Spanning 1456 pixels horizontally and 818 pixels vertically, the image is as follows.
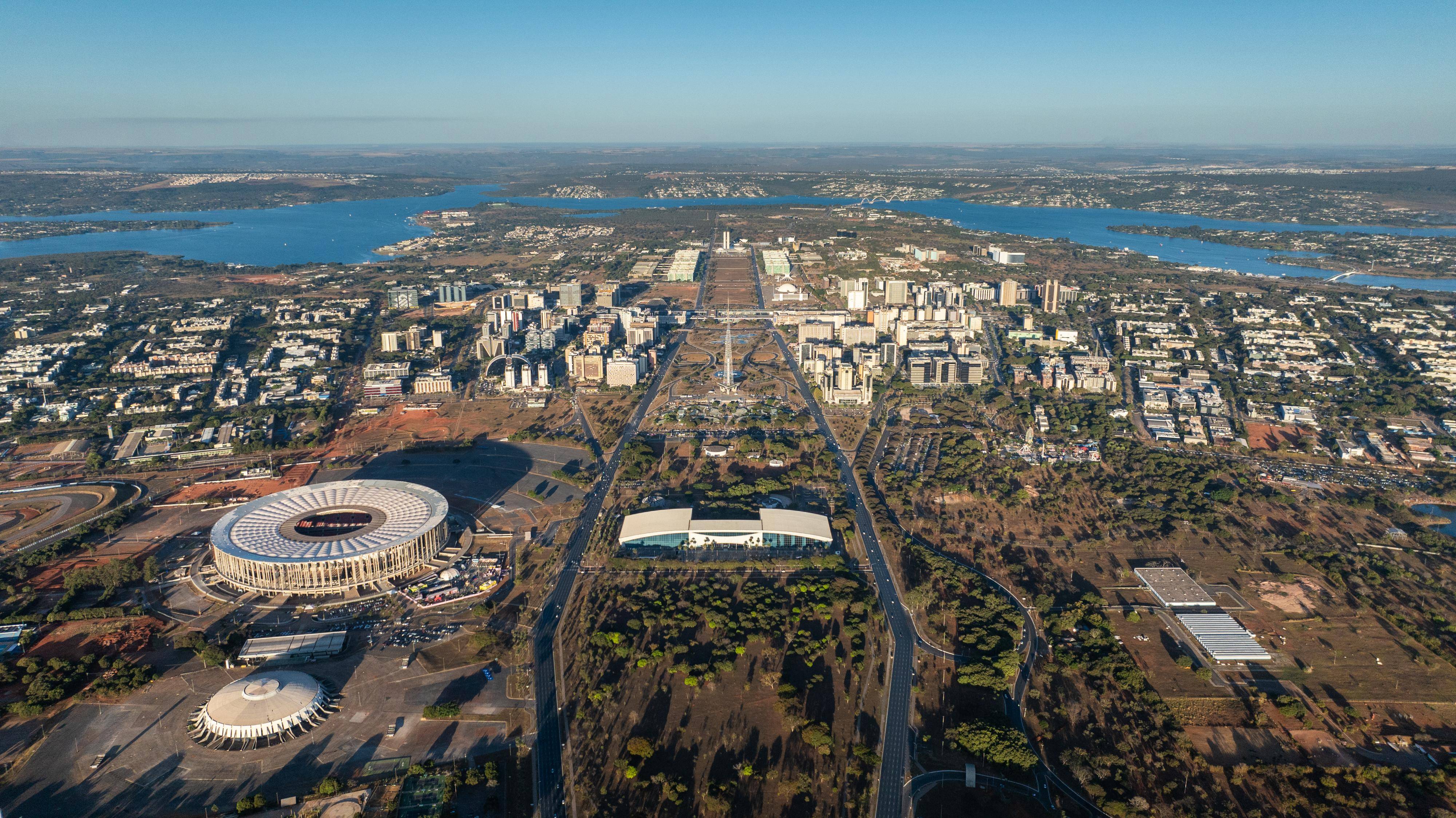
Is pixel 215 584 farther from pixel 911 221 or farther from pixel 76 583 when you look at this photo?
pixel 911 221

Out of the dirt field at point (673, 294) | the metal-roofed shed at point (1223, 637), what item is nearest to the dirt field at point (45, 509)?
the metal-roofed shed at point (1223, 637)

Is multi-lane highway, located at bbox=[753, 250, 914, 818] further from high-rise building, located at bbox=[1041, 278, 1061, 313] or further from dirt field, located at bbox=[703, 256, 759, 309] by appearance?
high-rise building, located at bbox=[1041, 278, 1061, 313]

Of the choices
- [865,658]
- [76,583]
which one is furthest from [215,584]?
[865,658]

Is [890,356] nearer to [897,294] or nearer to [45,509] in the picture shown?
[897,294]

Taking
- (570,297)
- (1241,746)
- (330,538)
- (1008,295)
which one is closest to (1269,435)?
(1241,746)

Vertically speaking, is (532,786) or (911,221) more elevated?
(911,221)
